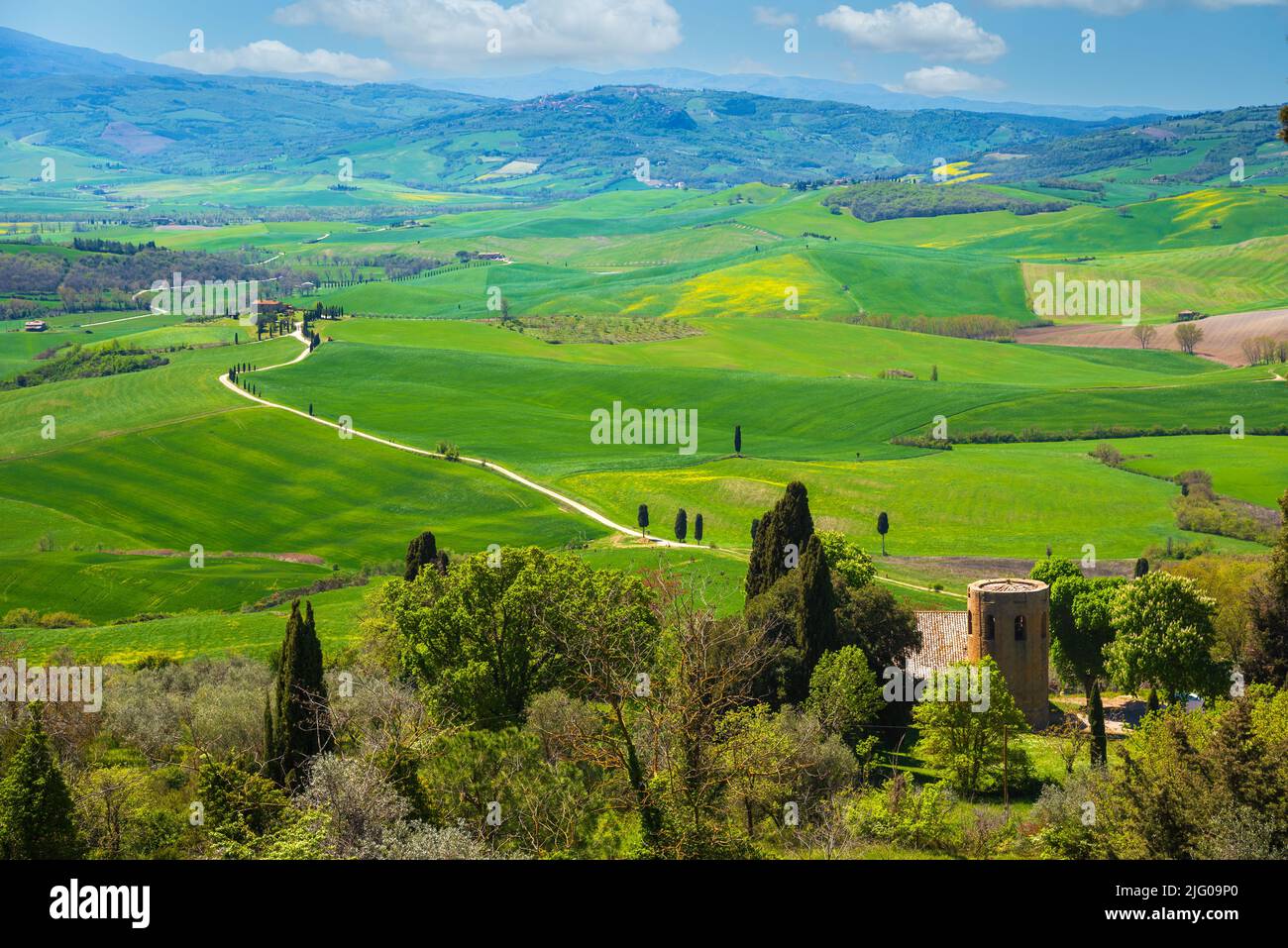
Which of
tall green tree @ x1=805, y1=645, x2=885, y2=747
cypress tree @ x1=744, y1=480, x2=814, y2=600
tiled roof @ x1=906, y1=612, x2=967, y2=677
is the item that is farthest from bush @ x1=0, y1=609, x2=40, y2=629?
tiled roof @ x1=906, y1=612, x2=967, y2=677

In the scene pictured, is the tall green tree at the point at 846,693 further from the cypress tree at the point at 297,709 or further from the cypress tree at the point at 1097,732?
the cypress tree at the point at 297,709

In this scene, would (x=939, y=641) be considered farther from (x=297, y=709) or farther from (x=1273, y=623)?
(x=297, y=709)

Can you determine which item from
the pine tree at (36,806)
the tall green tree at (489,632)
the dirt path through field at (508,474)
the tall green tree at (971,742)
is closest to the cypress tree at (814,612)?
the tall green tree at (971,742)

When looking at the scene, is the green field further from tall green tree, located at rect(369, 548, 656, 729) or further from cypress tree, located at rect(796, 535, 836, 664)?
tall green tree, located at rect(369, 548, 656, 729)

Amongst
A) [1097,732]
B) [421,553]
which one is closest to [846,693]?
[1097,732]
